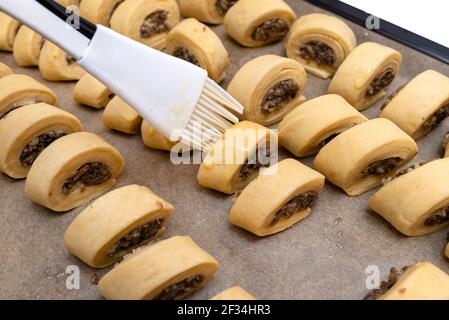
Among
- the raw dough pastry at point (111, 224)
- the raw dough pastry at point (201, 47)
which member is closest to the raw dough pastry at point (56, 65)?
the raw dough pastry at point (201, 47)

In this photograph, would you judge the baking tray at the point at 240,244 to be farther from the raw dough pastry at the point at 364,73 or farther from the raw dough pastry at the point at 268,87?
the raw dough pastry at the point at 364,73

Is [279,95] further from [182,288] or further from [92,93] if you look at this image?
[182,288]

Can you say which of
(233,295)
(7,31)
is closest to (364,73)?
(233,295)

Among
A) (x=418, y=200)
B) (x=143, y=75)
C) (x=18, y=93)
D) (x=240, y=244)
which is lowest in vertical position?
(x=240, y=244)

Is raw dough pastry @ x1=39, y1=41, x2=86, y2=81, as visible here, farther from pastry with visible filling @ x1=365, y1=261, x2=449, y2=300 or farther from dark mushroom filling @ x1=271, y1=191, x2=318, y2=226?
pastry with visible filling @ x1=365, y1=261, x2=449, y2=300

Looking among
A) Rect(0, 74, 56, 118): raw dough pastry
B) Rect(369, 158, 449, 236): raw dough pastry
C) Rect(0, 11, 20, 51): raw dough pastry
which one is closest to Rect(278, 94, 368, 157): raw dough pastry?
Rect(369, 158, 449, 236): raw dough pastry

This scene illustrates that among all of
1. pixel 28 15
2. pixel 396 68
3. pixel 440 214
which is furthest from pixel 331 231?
pixel 28 15
